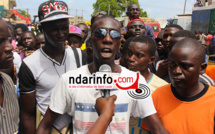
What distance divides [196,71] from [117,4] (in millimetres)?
55722

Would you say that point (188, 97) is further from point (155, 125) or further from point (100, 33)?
point (100, 33)

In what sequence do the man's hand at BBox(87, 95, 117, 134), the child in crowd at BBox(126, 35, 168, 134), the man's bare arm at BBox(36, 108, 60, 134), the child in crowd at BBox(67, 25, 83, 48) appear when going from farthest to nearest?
the child in crowd at BBox(67, 25, 83, 48), the child in crowd at BBox(126, 35, 168, 134), the man's bare arm at BBox(36, 108, 60, 134), the man's hand at BBox(87, 95, 117, 134)

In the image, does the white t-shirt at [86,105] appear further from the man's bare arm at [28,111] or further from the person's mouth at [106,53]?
the man's bare arm at [28,111]

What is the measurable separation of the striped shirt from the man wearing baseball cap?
9.2 inches

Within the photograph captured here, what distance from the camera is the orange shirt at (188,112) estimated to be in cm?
157

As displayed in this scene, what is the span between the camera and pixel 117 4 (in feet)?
177

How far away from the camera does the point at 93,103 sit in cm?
156

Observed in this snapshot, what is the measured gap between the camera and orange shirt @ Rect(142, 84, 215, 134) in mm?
1573

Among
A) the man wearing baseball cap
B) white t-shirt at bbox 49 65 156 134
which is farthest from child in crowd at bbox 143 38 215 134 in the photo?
the man wearing baseball cap

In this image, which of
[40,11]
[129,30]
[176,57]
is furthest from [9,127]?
[129,30]

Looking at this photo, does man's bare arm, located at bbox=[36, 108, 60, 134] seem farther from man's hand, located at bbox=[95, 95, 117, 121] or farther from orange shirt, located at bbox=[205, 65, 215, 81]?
orange shirt, located at bbox=[205, 65, 215, 81]

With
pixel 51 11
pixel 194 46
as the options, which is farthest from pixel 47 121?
pixel 194 46

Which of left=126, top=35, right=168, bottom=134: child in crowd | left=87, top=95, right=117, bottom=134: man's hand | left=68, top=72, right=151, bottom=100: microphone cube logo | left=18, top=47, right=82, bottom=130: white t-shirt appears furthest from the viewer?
left=126, top=35, right=168, bottom=134: child in crowd

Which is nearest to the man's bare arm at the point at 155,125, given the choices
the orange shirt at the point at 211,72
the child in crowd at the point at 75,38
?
the orange shirt at the point at 211,72
